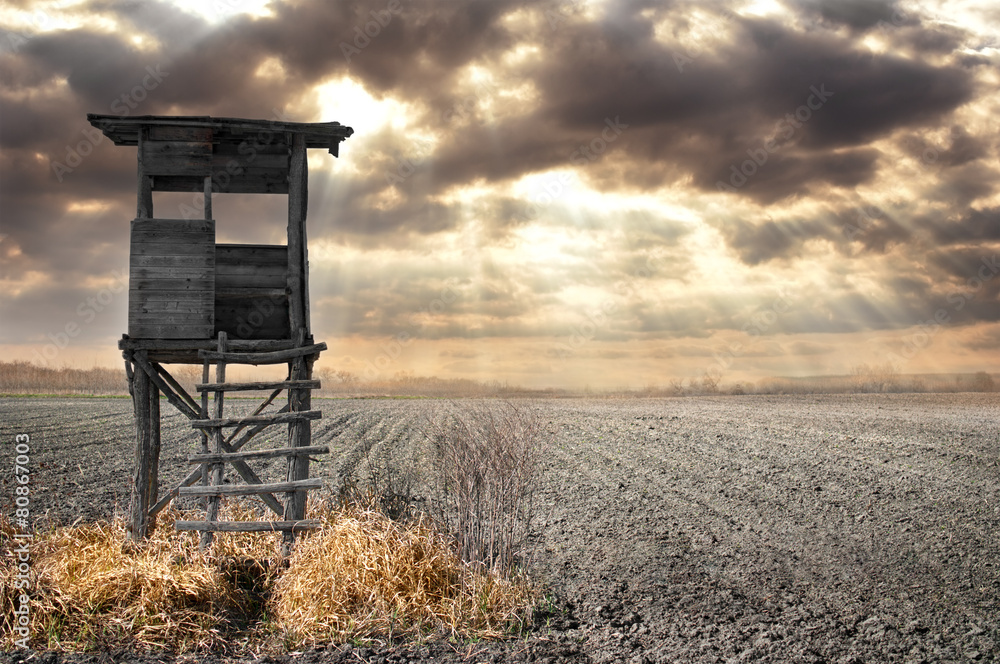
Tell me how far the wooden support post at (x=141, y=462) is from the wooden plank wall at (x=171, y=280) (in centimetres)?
83

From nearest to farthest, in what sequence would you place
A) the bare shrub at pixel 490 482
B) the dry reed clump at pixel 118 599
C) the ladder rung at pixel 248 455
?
the dry reed clump at pixel 118 599, the bare shrub at pixel 490 482, the ladder rung at pixel 248 455

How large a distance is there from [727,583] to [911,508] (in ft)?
19.5

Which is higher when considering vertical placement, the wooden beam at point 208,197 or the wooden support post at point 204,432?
the wooden beam at point 208,197

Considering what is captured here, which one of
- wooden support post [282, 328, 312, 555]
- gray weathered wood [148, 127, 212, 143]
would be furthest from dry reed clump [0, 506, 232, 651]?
gray weathered wood [148, 127, 212, 143]

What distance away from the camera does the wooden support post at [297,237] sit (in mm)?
10930

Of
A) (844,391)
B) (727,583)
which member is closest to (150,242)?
(727,583)

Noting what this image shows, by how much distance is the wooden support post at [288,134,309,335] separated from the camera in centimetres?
1093

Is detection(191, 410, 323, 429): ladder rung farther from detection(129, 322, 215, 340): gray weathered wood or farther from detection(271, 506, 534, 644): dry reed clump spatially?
detection(271, 506, 534, 644): dry reed clump

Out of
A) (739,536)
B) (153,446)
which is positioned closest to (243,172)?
(153,446)

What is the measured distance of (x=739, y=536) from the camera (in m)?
12.3

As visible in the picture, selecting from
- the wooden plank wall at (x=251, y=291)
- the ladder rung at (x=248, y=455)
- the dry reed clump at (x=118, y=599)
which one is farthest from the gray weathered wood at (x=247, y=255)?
the dry reed clump at (x=118, y=599)

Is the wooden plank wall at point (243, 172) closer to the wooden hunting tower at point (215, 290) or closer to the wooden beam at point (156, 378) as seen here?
the wooden hunting tower at point (215, 290)

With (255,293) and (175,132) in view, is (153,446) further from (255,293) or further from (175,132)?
(175,132)

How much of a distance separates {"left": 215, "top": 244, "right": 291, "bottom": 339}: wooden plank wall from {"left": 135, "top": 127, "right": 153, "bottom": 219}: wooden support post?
1235 mm
